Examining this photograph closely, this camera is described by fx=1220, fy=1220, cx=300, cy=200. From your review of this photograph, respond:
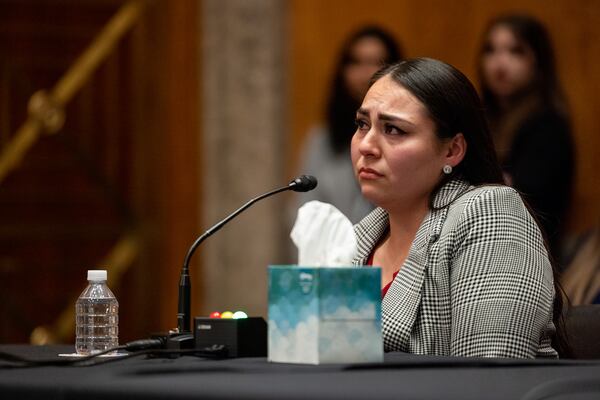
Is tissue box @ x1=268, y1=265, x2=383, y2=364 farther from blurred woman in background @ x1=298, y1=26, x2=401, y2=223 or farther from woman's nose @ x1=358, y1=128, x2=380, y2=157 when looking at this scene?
blurred woman in background @ x1=298, y1=26, x2=401, y2=223

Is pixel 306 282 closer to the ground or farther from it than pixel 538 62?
closer to the ground

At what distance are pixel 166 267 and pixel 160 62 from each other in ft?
3.56

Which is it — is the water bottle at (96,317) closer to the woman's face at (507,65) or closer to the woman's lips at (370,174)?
the woman's lips at (370,174)

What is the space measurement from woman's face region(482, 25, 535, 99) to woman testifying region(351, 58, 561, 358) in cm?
186

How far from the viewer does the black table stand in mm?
1511

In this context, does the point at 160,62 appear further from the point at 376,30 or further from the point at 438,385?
the point at 438,385

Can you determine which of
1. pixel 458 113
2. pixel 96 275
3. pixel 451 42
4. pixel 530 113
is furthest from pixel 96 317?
pixel 451 42

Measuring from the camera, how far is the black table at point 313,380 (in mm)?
1511

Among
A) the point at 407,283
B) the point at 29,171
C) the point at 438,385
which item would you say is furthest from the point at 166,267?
the point at 438,385

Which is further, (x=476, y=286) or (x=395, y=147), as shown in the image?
(x=395, y=147)

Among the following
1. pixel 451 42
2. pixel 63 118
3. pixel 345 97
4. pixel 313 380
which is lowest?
pixel 313 380

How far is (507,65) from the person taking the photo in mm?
4590

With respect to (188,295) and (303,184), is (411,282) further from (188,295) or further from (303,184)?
(188,295)

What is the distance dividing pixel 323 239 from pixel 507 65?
2871 millimetres
